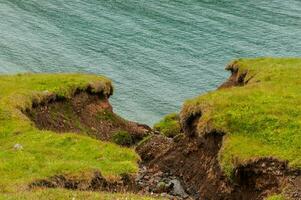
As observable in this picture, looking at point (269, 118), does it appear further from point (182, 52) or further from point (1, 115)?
point (182, 52)

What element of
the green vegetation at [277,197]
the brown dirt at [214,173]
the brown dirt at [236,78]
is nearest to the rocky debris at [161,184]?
the brown dirt at [214,173]

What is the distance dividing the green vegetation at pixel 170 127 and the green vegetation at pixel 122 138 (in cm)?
428

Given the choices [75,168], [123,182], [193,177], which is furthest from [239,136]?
[75,168]

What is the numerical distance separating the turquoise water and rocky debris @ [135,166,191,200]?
3015 cm

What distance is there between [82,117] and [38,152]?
14809mm

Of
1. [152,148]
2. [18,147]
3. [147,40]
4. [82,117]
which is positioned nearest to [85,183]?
[18,147]

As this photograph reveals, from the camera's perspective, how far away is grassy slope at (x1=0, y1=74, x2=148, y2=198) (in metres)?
31.2

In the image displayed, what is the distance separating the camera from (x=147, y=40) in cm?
9719

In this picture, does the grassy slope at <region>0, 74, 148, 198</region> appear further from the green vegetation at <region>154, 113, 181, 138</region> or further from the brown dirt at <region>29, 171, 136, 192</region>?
the green vegetation at <region>154, 113, 181, 138</region>

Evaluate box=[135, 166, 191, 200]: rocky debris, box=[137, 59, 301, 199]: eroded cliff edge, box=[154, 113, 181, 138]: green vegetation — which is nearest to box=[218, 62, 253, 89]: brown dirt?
box=[154, 113, 181, 138]: green vegetation

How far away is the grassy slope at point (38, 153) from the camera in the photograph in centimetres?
3117

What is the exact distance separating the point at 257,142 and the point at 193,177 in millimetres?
5383

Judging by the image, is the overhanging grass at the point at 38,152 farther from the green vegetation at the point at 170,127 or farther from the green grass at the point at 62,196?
the green vegetation at the point at 170,127

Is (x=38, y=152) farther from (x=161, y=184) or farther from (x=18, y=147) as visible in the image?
(x=161, y=184)
